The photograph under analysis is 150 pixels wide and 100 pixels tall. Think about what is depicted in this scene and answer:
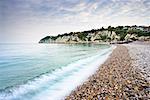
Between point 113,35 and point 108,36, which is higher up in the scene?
point 113,35

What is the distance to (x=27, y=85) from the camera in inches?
471

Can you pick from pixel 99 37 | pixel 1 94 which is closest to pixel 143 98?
pixel 1 94

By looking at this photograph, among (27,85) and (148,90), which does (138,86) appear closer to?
(148,90)

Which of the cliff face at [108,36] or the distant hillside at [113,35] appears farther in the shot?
the cliff face at [108,36]

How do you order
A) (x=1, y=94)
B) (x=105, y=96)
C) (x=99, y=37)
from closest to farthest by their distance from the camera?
(x=105, y=96) < (x=1, y=94) < (x=99, y=37)

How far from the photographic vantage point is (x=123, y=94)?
764 centimetres

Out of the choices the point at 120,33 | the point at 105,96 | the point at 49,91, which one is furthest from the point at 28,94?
the point at 120,33

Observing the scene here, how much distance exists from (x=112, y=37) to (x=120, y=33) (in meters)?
8.15

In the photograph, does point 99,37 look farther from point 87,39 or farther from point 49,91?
point 49,91

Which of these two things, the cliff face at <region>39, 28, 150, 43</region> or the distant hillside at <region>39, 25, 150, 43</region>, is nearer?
the distant hillside at <region>39, 25, 150, 43</region>

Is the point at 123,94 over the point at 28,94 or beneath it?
over

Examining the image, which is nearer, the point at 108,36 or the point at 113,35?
the point at 113,35

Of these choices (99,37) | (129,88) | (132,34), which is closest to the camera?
(129,88)

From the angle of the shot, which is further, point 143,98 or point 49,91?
point 49,91
